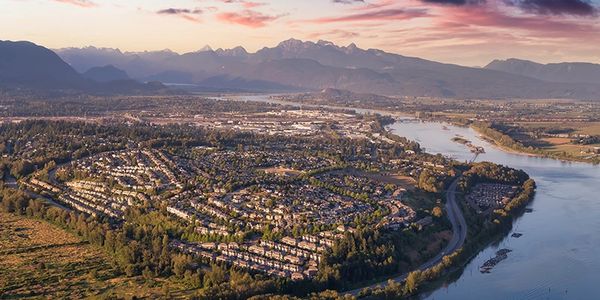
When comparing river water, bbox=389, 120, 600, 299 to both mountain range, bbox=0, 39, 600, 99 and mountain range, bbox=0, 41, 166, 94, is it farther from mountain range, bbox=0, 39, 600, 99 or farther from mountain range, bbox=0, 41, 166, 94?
mountain range, bbox=0, 39, 600, 99

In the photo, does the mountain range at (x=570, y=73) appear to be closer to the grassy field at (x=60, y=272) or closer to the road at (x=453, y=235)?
A: the road at (x=453, y=235)

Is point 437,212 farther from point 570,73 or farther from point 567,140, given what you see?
point 570,73

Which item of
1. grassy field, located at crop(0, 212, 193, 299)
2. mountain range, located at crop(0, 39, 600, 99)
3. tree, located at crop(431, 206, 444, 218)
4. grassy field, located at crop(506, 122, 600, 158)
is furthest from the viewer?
mountain range, located at crop(0, 39, 600, 99)

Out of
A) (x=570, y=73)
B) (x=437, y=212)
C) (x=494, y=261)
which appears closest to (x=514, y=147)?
(x=437, y=212)

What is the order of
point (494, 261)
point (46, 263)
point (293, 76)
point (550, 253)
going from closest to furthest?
point (46, 263)
point (494, 261)
point (550, 253)
point (293, 76)

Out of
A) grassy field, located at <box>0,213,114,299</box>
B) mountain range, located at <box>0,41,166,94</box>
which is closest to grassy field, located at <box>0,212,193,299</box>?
grassy field, located at <box>0,213,114,299</box>

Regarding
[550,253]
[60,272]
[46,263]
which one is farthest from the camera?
[550,253]

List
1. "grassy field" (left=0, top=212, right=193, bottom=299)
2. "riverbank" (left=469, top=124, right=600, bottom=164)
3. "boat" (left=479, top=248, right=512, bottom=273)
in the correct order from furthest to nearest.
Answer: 1. "riverbank" (left=469, top=124, right=600, bottom=164)
2. "boat" (left=479, top=248, right=512, bottom=273)
3. "grassy field" (left=0, top=212, right=193, bottom=299)

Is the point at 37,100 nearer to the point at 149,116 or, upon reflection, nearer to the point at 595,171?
the point at 149,116
